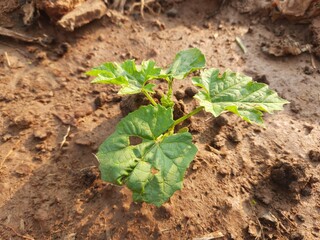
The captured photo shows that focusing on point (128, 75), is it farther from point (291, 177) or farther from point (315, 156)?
point (315, 156)

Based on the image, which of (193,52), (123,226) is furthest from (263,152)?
(123,226)

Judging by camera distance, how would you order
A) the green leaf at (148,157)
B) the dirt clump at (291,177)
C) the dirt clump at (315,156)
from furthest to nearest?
the dirt clump at (315,156)
the dirt clump at (291,177)
the green leaf at (148,157)

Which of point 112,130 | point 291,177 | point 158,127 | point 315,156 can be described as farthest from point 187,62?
point 315,156

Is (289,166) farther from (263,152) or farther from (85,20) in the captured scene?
(85,20)

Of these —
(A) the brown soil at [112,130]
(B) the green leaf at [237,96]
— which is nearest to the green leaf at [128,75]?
(B) the green leaf at [237,96]

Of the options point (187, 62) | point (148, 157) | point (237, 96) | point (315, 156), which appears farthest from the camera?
point (315, 156)

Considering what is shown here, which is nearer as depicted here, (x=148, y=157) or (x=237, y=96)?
(x=148, y=157)

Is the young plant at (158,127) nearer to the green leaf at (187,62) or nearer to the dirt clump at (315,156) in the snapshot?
the green leaf at (187,62)
